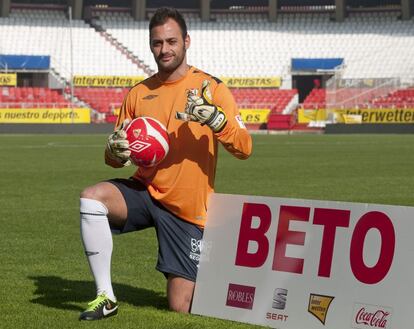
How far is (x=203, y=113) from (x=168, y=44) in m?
0.63

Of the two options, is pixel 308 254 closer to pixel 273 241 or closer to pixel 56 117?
pixel 273 241

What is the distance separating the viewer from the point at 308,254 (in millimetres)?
5180

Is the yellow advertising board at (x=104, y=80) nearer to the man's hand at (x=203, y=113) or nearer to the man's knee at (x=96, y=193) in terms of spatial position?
the man's knee at (x=96, y=193)

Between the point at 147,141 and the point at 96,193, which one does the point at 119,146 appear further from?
the point at 96,193

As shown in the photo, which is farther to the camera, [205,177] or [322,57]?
[322,57]

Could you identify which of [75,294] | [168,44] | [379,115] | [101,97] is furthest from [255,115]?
[168,44]

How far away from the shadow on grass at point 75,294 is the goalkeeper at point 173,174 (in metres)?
0.39

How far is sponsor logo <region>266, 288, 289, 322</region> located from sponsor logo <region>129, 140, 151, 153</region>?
3.75 feet

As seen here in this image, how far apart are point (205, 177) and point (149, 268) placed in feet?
6.49

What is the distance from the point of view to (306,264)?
204 inches

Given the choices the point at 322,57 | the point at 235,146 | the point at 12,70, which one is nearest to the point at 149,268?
the point at 235,146

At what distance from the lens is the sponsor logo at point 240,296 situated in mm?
5480

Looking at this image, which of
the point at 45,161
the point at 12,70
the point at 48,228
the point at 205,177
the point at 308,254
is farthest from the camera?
the point at 12,70

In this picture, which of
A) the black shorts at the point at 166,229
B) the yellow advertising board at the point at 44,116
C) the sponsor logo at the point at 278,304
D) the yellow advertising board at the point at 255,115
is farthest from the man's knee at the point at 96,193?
the yellow advertising board at the point at 255,115
